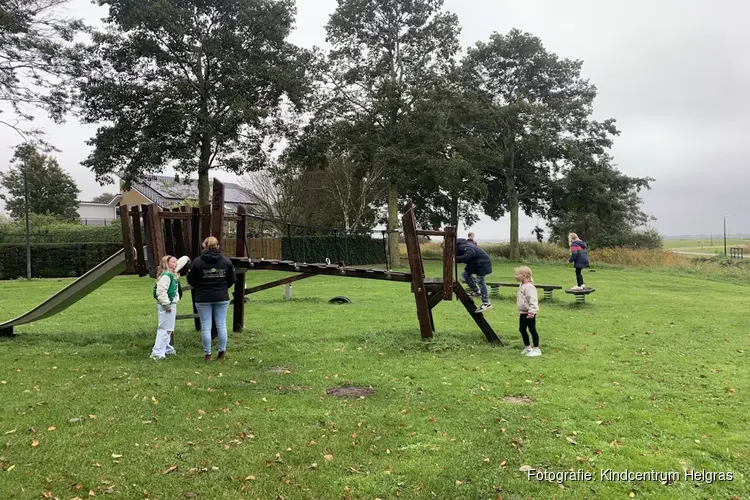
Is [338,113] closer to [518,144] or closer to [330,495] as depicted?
[518,144]

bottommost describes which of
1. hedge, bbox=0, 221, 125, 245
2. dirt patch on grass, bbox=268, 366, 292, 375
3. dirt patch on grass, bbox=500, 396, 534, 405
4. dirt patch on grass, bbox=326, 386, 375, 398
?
dirt patch on grass, bbox=500, 396, 534, 405

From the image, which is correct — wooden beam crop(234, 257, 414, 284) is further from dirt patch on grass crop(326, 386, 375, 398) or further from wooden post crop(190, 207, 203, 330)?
dirt patch on grass crop(326, 386, 375, 398)

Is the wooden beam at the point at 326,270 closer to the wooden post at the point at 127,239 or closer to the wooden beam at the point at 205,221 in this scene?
the wooden beam at the point at 205,221

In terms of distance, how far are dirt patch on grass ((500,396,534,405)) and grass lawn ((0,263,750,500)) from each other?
4cm

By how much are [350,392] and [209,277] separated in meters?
2.91

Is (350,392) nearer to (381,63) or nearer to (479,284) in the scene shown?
(479,284)

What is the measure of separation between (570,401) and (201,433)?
400 centimetres

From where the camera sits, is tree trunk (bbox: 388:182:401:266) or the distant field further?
the distant field

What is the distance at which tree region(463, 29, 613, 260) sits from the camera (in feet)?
132

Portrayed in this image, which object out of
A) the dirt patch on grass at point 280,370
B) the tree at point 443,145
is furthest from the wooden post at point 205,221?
the tree at point 443,145

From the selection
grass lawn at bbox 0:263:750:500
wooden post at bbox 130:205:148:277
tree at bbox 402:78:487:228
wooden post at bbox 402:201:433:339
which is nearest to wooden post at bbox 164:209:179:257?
wooden post at bbox 130:205:148:277

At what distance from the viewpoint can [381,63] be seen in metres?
32.6

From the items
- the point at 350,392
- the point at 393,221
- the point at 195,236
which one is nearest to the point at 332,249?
the point at 393,221

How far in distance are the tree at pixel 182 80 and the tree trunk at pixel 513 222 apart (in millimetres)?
21383
